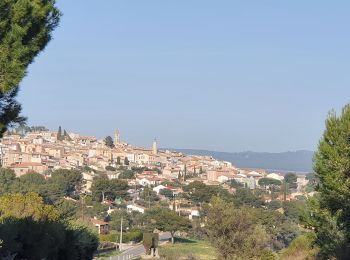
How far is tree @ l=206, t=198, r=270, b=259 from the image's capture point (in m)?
24.9

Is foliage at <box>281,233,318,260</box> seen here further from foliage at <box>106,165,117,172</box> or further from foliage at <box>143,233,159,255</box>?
foliage at <box>106,165,117,172</box>

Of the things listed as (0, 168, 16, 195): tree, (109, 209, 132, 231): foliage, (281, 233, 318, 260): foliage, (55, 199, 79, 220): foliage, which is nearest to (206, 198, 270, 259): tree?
(281, 233, 318, 260): foliage

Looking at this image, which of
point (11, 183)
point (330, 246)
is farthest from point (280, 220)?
point (330, 246)

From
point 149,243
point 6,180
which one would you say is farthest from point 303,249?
point 6,180

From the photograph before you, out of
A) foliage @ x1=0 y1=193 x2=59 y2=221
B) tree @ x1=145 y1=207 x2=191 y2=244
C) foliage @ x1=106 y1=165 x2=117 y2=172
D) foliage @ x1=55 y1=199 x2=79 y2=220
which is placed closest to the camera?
foliage @ x1=0 y1=193 x2=59 y2=221

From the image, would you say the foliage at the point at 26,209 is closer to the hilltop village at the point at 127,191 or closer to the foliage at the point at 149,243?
the hilltop village at the point at 127,191

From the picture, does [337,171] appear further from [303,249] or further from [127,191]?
[127,191]

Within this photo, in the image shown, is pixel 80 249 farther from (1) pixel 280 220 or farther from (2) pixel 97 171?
(2) pixel 97 171

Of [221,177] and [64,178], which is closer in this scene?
[64,178]

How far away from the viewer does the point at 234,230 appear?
83.0 feet

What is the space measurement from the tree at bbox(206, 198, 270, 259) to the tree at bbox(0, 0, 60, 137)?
17130 millimetres

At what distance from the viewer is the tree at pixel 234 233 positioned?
2489 centimetres

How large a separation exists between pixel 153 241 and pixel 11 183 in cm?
3310

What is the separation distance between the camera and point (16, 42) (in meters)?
8.33
